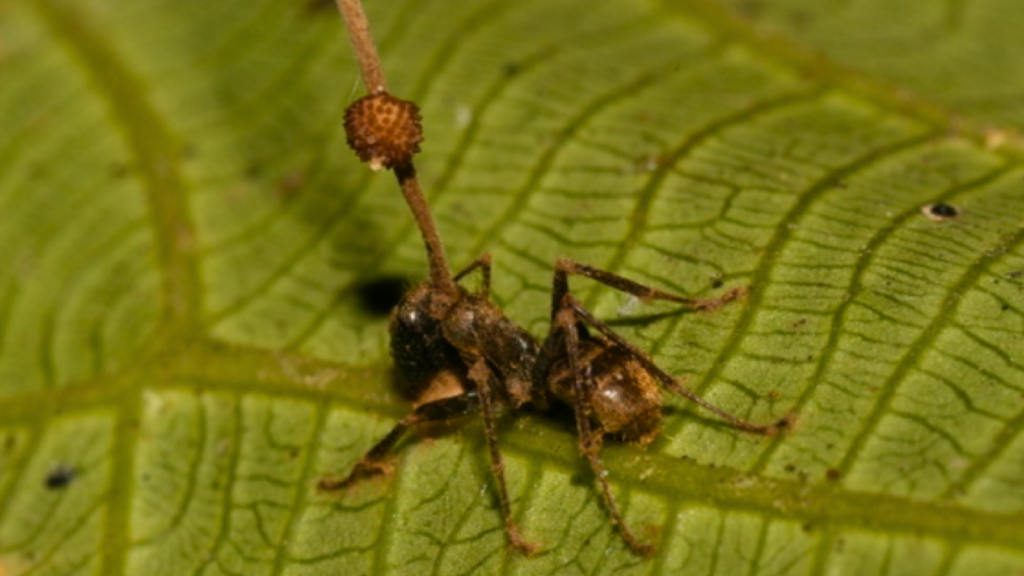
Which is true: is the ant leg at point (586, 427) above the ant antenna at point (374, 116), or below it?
below

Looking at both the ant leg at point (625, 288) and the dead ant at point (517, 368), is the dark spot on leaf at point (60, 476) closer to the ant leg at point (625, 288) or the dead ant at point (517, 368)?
the dead ant at point (517, 368)

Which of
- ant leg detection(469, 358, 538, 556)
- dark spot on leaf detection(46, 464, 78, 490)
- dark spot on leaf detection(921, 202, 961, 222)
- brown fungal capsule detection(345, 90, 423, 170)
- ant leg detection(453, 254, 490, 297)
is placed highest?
dark spot on leaf detection(921, 202, 961, 222)

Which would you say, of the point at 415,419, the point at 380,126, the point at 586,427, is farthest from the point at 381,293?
the point at 380,126

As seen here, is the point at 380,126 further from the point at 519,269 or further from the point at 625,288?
the point at 519,269

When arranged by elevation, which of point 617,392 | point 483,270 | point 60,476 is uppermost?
point 483,270

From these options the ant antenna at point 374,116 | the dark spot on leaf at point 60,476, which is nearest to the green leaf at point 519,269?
the dark spot on leaf at point 60,476

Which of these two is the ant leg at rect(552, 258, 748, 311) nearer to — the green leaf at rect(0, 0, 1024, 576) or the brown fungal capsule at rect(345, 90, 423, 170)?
the green leaf at rect(0, 0, 1024, 576)

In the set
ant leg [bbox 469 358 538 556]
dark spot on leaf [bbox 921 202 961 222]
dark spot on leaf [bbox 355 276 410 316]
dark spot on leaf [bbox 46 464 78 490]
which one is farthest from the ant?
dark spot on leaf [bbox 46 464 78 490]
